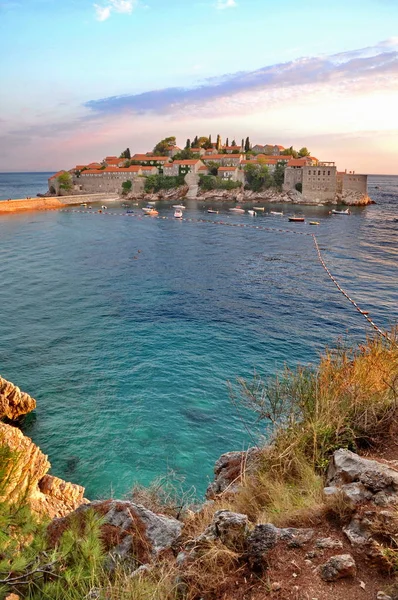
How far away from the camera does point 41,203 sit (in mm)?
79750

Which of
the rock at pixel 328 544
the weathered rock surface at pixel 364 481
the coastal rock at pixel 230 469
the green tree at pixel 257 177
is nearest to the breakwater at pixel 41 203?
the green tree at pixel 257 177

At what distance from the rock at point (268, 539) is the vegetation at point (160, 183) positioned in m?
103

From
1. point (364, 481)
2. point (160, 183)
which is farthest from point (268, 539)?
point (160, 183)

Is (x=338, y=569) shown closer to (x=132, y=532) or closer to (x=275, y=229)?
(x=132, y=532)

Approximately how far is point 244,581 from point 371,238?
51.3 metres

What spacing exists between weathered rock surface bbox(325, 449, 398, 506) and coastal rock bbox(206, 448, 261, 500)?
6.39 ft

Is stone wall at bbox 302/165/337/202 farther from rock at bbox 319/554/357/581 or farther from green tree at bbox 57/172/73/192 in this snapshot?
rock at bbox 319/554/357/581

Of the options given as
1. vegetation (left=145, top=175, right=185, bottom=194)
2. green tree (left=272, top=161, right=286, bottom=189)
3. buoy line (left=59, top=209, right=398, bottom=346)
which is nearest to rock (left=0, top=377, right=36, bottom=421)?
buoy line (left=59, top=209, right=398, bottom=346)

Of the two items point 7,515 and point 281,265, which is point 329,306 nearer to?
point 281,265

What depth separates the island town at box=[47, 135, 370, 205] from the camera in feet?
282

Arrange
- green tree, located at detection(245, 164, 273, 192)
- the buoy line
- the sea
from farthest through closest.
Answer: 1. green tree, located at detection(245, 164, 273, 192)
2. the buoy line
3. the sea

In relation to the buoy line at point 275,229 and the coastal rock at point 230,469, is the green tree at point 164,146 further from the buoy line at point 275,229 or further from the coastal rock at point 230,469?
the coastal rock at point 230,469

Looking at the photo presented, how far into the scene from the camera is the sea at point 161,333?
1274 cm

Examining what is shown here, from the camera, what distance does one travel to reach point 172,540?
507cm
